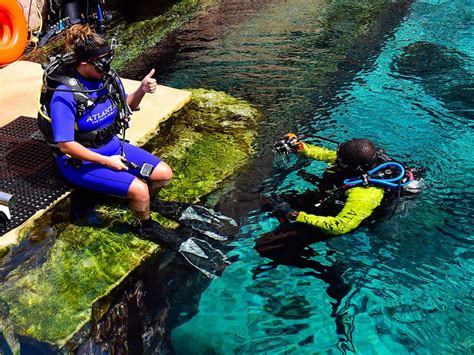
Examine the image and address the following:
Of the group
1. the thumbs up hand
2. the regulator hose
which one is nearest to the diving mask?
the thumbs up hand

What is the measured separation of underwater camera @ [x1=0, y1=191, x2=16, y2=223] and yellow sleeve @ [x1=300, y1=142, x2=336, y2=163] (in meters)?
2.57

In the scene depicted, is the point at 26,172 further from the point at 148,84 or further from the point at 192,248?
the point at 192,248

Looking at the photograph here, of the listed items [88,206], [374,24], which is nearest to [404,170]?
[88,206]

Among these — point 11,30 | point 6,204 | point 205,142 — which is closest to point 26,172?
point 6,204

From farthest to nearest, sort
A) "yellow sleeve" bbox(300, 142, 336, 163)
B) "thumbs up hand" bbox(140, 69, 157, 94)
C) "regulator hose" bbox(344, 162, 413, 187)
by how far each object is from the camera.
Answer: "yellow sleeve" bbox(300, 142, 336, 163) < "thumbs up hand" bbox(140, 69, 157, 94) < "regulator hose" bbox(344, 162, 413, 187)

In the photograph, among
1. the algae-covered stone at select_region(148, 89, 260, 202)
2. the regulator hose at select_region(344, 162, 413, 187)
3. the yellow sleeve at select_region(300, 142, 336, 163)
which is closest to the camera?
the regulator hose at select_region(344, 162, 413, 187)

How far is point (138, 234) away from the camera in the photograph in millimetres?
4242

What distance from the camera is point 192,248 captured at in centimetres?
411

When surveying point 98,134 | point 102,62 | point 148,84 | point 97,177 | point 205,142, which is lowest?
point 205,142

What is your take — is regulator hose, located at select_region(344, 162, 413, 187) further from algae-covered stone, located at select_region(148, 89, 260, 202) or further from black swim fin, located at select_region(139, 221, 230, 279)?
algae-covered stone, located at select_region(148, 89, 260, 202)

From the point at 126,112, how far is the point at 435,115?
13.2 feet

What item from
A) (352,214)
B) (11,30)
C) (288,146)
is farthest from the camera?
(11,30)

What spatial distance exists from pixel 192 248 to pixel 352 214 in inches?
52.2

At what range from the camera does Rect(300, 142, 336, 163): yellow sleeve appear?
4660mm
